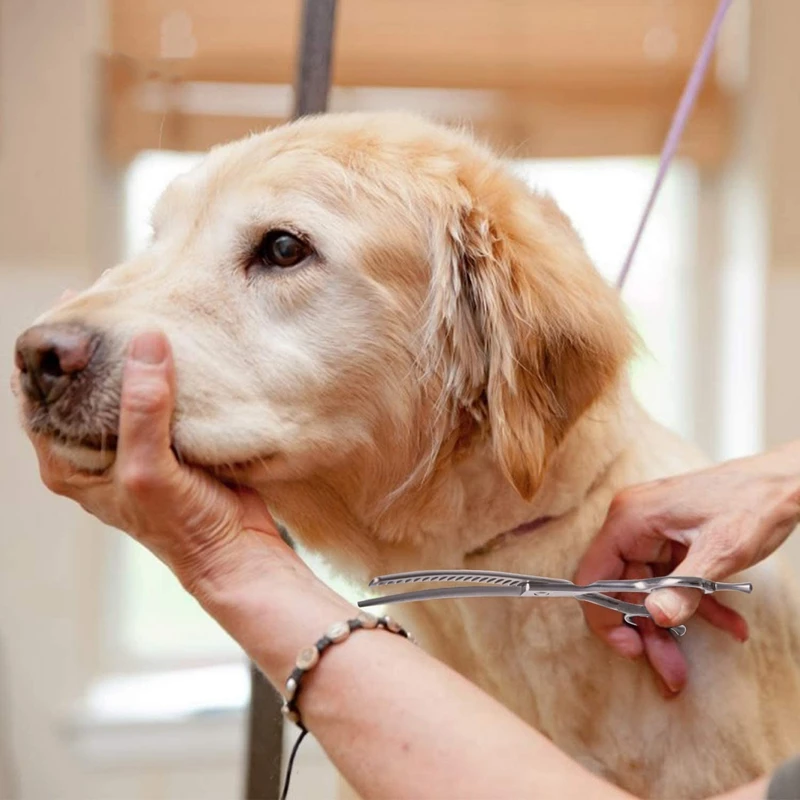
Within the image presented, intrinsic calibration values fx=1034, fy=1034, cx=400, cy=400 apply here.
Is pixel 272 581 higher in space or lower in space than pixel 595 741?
higher

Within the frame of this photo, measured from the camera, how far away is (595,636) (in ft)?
2.73

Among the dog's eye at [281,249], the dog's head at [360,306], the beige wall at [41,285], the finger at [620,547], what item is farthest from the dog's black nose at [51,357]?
the beige wall at [41,285]

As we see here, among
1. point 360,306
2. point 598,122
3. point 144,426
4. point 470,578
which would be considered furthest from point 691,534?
point 598,122

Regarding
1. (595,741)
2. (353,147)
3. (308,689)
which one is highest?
(353,147)

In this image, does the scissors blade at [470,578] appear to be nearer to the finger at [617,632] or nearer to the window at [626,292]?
the finger at [617,632]

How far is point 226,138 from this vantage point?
4.85 ft

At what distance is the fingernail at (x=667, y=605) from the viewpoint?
723mm

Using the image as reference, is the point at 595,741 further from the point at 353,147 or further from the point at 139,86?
the point at 139,86

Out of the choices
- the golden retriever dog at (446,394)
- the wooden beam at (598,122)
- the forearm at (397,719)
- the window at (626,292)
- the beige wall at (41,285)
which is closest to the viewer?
the forearm at (397,719)

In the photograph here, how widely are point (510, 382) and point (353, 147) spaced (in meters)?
0.22

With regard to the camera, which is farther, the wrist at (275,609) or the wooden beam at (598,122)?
the wooden beam at (598,122)

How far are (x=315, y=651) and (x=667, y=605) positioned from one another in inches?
10.7

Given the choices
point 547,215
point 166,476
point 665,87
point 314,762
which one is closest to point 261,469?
point 166,476

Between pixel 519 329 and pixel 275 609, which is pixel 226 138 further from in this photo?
pixel 275 609
